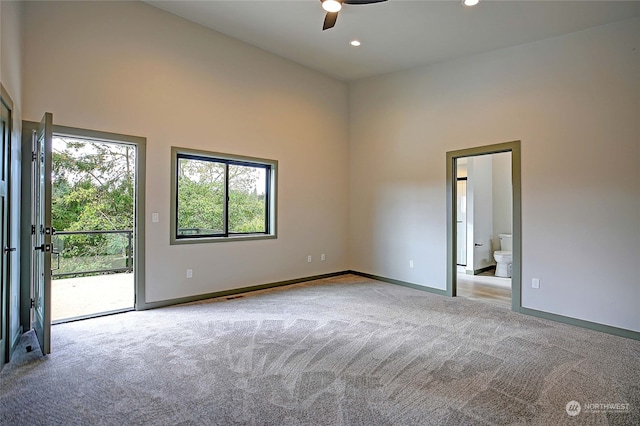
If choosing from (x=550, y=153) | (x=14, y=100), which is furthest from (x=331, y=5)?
(x=550, y=153)

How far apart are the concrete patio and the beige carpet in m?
0.61

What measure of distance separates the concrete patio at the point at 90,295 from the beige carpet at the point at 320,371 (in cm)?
61

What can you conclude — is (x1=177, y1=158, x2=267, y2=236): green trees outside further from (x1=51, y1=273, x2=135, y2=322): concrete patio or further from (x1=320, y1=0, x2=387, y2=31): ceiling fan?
(x1=320, y1=0, x2=387, y2=31): ceiling fan

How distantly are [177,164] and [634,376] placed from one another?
513 cm

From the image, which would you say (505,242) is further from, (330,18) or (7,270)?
(7,270)

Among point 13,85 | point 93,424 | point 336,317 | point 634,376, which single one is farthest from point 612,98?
point 13,85

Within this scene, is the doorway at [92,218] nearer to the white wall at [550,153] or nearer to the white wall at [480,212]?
the white wall at [550,153]

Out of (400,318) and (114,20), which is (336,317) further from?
(114,20)

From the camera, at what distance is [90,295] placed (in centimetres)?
511

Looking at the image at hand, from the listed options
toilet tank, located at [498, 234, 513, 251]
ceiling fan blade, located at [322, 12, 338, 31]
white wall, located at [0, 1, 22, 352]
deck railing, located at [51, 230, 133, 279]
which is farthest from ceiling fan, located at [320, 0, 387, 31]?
toilet tank, located at [498, 234, 513, 251]

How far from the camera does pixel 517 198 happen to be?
4.49 metres

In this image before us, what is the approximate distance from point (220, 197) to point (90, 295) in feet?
7.69

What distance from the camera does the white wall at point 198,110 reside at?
147 inches

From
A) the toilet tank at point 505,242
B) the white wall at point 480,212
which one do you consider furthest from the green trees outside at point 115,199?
the toilet tank at point 505,242
